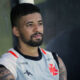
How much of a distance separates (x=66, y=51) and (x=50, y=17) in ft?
2.52

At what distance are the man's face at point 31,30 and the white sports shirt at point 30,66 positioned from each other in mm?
178

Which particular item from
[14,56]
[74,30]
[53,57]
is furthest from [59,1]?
[14,56]

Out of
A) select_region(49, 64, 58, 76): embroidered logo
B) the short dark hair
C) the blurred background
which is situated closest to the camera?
the short dark hair

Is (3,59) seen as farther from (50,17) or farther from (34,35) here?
(50,17)

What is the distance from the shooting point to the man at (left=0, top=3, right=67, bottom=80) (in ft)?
7.73

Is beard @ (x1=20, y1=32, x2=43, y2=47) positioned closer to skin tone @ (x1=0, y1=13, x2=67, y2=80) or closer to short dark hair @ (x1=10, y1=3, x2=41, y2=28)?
skin tone @ (x1=0, y1=13, x2=67, y2=80)

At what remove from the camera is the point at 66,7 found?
462 cm

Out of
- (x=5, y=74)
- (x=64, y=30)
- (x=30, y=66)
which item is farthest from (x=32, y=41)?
(x=64, y=30)

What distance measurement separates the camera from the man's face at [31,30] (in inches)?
94.1

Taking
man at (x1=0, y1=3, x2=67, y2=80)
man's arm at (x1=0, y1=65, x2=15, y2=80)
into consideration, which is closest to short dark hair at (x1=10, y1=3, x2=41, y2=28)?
man at (x1=0, y1=3, x2=67, y2=80)

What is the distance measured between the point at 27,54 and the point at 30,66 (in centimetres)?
13

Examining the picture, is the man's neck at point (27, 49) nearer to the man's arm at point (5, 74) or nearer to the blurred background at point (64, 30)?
the man's arm at point (5, 74)

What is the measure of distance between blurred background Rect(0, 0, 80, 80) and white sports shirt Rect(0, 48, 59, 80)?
184 cm

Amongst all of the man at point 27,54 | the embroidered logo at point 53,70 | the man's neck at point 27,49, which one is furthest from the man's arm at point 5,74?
the embroidered logo at point 53,70
